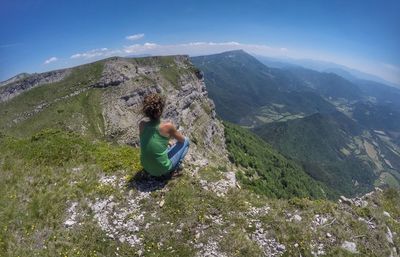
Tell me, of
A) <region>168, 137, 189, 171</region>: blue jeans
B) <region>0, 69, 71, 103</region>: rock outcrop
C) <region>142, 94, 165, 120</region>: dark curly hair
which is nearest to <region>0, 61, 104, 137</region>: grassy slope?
<region>0, 69, 71, 103</region>: rock outcrop

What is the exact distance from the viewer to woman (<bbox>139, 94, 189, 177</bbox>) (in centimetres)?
1419

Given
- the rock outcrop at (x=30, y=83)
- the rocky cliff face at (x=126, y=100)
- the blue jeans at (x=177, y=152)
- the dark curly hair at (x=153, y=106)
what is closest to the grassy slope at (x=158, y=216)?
the blue jeans at (x=177, y=152)

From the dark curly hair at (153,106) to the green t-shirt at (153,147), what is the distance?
374mm

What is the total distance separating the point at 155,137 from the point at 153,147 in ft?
1.45

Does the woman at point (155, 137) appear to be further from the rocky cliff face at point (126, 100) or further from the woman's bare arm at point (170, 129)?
the rocky cliff face at point (126, 100)

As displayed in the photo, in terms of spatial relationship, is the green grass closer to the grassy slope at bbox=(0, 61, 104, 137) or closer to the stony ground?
the stony ground

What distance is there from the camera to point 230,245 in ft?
41.7

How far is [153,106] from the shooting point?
14086mm

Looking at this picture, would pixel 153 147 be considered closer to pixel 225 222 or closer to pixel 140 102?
pixel 225 222

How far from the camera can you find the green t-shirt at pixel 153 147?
14.4 m

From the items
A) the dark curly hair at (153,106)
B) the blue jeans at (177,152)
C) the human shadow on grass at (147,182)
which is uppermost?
the dark curly hair at (153,106)

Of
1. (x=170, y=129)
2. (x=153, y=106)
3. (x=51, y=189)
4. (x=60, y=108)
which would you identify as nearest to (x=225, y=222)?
(x=170, y=129)

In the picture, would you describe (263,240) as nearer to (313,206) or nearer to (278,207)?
(278,207)

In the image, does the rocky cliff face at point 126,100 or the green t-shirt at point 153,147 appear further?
the rocky cliff face at point 126,100
